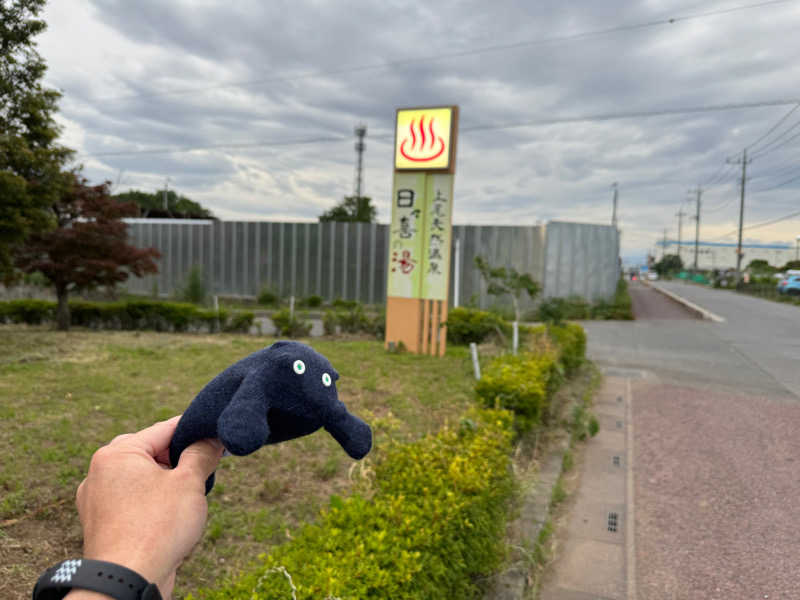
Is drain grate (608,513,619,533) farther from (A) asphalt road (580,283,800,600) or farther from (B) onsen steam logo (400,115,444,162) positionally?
(B) onsen steam logo (400,115,444,162)

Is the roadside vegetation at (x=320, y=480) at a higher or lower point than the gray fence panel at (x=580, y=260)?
lower

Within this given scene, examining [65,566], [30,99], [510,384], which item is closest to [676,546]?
[510,384]

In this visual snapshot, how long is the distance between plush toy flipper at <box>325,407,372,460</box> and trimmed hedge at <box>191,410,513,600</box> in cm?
74

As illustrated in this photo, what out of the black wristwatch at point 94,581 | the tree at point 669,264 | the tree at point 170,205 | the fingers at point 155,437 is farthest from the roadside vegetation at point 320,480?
the tree at point 669,264

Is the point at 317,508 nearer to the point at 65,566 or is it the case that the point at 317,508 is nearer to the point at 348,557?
the point at 348,557

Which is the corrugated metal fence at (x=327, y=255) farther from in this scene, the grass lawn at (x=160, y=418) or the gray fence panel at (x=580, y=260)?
the grass lawn at (x=160, y=418)

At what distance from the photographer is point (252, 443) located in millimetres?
927

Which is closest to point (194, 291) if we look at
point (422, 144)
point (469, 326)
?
point (469, 326)

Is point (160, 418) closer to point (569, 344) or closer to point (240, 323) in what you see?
point (569, 344)

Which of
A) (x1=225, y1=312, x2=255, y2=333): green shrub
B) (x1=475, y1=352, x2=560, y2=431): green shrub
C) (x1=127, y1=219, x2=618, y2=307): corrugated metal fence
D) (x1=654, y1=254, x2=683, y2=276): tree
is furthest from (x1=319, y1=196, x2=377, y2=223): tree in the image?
(x1=654, y1=254, x2=683, y2=276): tree

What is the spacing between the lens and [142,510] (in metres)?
0.79

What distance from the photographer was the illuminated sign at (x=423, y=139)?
779 cm

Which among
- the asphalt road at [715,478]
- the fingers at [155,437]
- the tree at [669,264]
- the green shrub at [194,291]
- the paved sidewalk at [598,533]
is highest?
the tree at [669,264]

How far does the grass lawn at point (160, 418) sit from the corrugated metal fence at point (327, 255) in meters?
7.96
